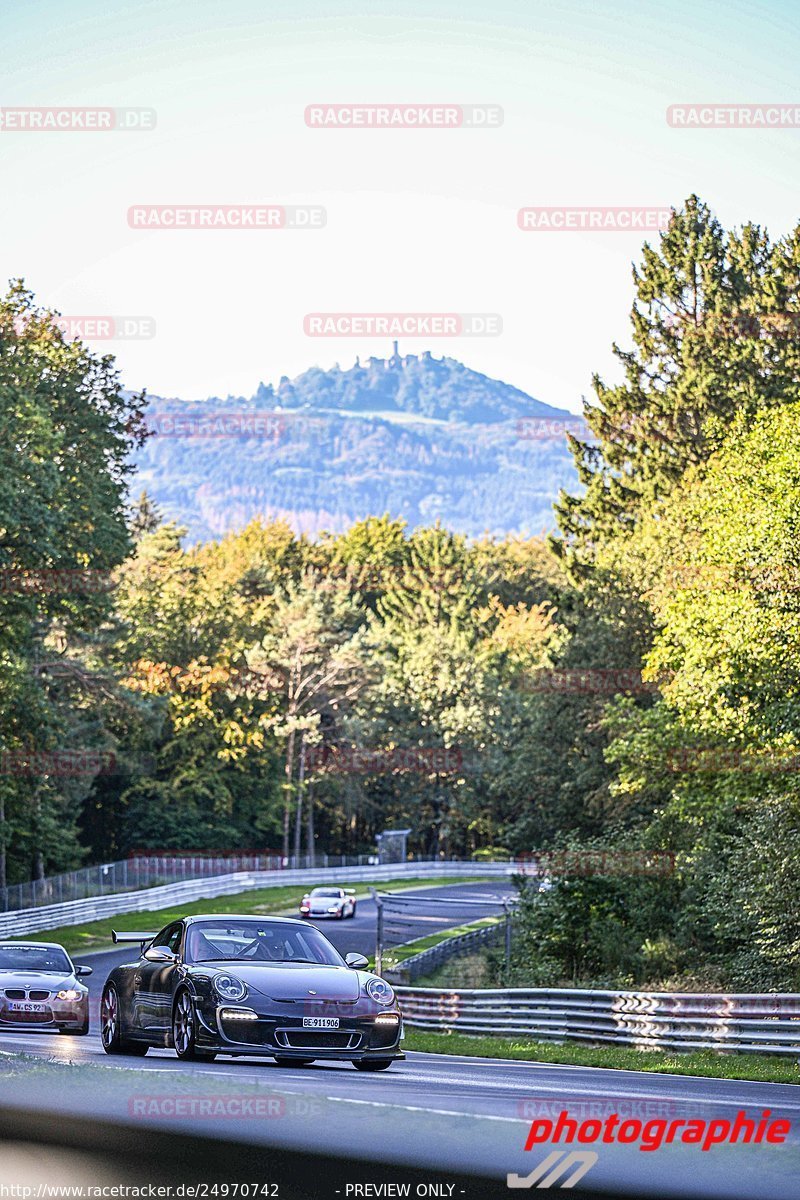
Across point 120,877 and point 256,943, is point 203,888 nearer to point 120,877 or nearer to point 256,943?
point 120,877

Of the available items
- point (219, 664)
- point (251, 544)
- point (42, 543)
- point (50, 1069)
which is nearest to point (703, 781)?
point (42, 543)

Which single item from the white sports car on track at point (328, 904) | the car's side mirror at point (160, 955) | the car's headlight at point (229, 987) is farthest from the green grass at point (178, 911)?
the car's headlight at point (229, 987)

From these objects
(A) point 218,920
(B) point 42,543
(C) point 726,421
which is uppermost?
(C) point 726,421

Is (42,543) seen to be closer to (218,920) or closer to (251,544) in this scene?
(218,920)

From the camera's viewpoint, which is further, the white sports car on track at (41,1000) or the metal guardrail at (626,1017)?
the metal guardrail at (626,1017)

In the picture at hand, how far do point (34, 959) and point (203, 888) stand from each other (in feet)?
163

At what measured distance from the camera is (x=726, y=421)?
57.3 m

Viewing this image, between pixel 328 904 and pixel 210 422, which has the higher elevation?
pixel 210 422

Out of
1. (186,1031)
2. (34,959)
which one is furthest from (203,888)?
(186,1031)

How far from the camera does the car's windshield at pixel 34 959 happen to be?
2189 cm

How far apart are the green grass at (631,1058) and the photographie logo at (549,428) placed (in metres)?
27.8

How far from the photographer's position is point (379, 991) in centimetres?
1373

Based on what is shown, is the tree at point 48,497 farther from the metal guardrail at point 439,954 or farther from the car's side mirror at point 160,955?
the car's side mirror at point 160,955

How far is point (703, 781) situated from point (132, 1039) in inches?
735
